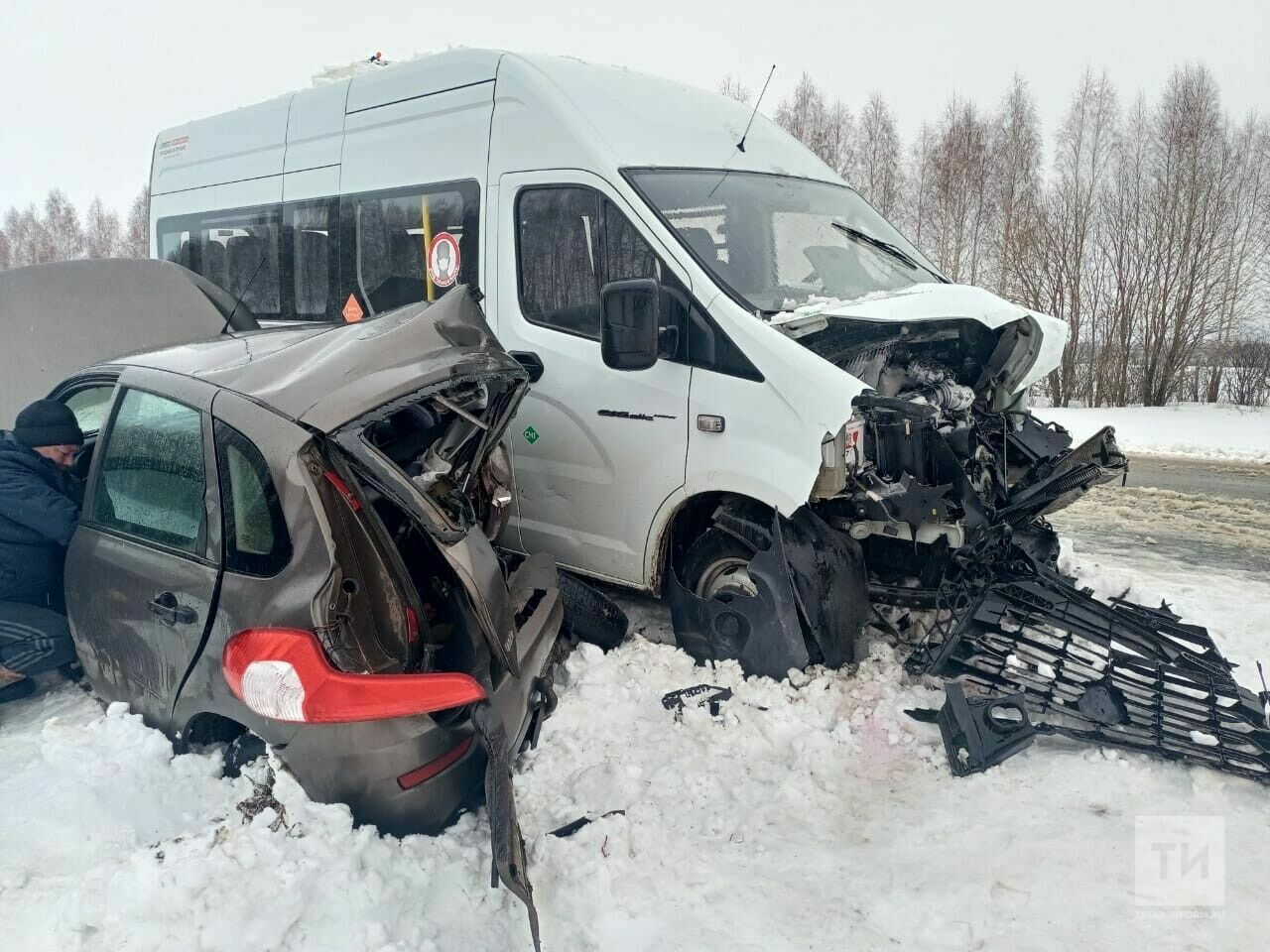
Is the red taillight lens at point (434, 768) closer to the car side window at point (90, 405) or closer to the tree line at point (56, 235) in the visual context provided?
the car side window at point (90, 405)

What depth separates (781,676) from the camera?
389 cm

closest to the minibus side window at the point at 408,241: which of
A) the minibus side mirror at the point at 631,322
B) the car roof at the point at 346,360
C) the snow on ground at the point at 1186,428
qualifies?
the minibus side mirror at the point at 631,322

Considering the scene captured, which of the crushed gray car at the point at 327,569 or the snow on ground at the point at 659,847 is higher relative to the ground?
the crushed gray car at the point at 327,569

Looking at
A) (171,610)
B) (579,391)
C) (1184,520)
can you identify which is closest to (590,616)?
(579,391)

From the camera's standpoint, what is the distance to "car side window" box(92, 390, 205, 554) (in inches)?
115

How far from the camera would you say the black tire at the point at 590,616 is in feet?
13.7

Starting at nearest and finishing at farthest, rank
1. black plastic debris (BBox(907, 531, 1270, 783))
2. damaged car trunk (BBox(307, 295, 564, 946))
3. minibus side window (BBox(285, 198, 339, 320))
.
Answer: damaged car trunk (BBox(307, 295, 564, 946)) → black plastic debris (BBox(907, 531, 1270, 783)) → minibus side window (BBox(285, 198, 339, 320))

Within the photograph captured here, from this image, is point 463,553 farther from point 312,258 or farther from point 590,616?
point 312,258

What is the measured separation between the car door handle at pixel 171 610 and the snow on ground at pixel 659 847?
0.47 m

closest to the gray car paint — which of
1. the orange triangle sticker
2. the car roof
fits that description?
the car roof

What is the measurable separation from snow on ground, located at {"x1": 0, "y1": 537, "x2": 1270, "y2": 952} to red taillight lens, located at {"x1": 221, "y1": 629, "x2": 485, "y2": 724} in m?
0.28

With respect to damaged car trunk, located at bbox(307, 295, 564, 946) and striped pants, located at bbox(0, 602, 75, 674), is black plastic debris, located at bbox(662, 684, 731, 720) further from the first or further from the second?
striped pants, located at bbox(0, 602, 75, 674)

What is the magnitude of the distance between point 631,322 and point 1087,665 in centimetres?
249

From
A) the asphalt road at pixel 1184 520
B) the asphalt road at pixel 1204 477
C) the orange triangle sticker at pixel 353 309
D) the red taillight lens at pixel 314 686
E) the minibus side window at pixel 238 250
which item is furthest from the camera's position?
the asphalt road at pixel 1204 477
